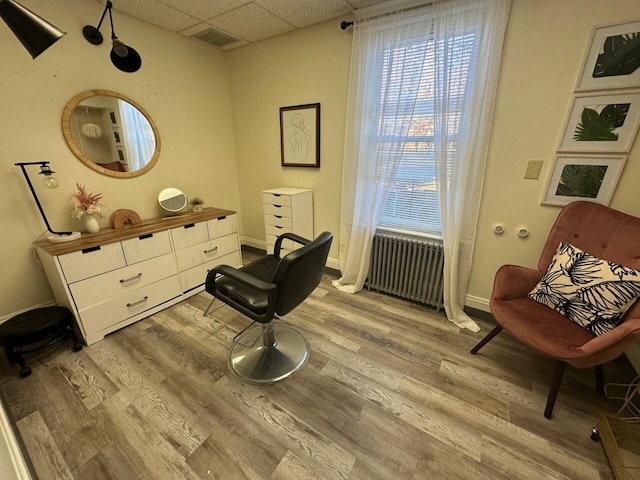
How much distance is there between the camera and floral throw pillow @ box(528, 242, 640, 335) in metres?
1.25

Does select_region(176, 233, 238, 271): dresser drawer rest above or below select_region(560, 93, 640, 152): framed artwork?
below

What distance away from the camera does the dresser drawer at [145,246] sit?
191 centimetres

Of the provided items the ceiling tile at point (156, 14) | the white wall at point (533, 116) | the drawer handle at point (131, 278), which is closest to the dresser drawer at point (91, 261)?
the drawer handle at point (131, 278)

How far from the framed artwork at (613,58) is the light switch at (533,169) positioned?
1.43 feet

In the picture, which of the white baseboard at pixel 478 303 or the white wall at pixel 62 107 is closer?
the white wall at pixel 62 107

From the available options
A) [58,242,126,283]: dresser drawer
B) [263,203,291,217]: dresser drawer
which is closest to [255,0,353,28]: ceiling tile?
[263,203,291,217]: dresser drawer

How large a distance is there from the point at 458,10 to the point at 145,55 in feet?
8.15

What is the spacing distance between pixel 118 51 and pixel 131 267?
160 cm

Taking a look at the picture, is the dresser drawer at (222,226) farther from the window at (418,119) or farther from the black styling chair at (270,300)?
the window at (418,119)

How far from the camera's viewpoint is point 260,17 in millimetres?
2090

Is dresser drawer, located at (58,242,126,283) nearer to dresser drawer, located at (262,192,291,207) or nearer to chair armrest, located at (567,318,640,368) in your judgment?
dresser drawer, located at (262,192,291,207)

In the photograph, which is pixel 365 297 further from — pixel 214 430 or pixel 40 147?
pixel 40 147

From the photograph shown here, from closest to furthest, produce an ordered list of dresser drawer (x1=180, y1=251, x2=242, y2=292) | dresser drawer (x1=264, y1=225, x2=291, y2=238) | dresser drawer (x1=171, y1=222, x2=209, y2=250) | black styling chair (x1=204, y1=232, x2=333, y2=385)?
black styling chair (x1=204, y1=232, x2=333, y2=385)
dresser drawer (x1=171, y1=222, x2=209, y2=250)
dresser drawer (x1=180, y1=251, x2=242, y2=292)
dresser drawer (x1=264, y1=225, x2=291, y2=238)

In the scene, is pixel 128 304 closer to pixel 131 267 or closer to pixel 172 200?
pixel 131 267
